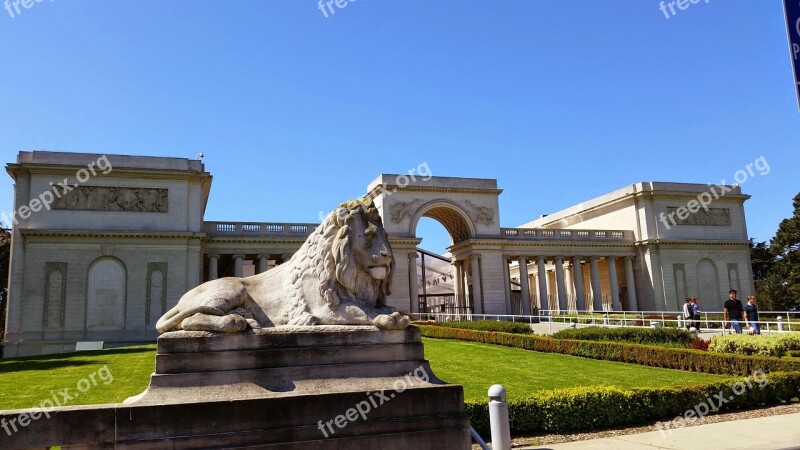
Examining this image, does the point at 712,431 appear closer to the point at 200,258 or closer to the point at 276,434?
the point at 276,434

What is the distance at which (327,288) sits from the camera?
21.1ft

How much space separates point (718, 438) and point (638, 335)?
48.6ft

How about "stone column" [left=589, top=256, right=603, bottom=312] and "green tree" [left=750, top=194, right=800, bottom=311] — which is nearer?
"stone column" [left=589, top=256, right=603, bottom=312]

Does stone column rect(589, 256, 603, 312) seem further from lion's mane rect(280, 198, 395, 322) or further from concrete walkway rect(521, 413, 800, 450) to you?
lion's mane rect(280, 198, 395, 322)

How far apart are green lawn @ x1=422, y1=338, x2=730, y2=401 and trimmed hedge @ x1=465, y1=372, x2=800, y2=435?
1.55m

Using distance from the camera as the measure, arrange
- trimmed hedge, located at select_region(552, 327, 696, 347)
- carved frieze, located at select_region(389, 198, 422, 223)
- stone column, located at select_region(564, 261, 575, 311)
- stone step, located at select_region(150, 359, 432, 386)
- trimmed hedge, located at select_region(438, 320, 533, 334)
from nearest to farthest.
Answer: stone step, located at select_region(150, 359, 432, 386)
trimmed hedge, located at select_region(552, 327, 696, 347)
trimmed hedge, located at select_region(438, 320, 533, 334)
carved frieze, located at select_region(389, 198, 422, 223)
stone column, located at select_region(564, 261, 575, 311)

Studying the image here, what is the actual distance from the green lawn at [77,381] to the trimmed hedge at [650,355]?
14.1 metres

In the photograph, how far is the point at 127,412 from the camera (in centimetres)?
504

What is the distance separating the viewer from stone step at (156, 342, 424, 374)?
18.2 feet

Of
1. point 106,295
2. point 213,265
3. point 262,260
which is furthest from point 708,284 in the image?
point 106,295

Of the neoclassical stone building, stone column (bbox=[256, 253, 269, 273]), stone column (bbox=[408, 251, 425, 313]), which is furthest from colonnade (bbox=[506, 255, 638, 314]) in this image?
stone column (bbox=[256, 253, 269, 273])

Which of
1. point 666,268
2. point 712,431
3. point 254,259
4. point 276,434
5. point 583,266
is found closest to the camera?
point 276,434

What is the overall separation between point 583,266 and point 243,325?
192 ft

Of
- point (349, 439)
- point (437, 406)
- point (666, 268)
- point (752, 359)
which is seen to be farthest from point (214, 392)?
point (666, 268)
